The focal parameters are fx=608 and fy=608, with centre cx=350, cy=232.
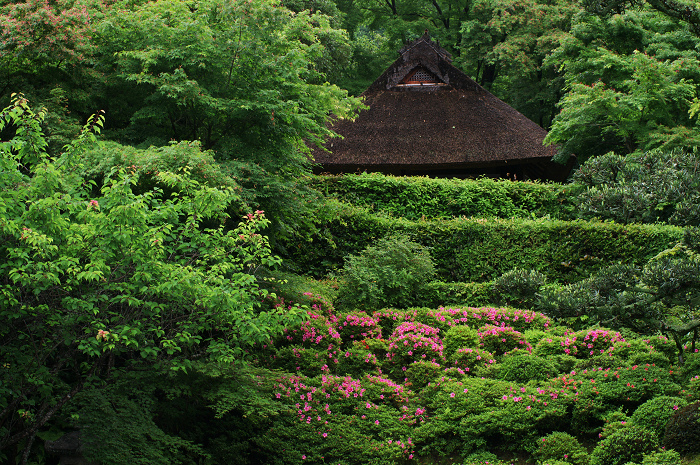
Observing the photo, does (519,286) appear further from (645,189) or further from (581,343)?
(645,189)

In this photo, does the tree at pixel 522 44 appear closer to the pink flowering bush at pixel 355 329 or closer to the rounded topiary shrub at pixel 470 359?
the pink flowering bush at pixel 355 329

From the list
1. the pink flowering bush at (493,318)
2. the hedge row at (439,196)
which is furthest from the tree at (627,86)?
the pink flowering bush at (493,318)

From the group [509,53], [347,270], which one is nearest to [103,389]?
[347,270]

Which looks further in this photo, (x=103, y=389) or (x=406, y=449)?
(x=406, y=449)

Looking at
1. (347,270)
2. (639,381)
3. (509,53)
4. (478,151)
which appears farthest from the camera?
(509,53)

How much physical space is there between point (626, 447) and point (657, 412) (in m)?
0.67

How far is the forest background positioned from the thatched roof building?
245cm

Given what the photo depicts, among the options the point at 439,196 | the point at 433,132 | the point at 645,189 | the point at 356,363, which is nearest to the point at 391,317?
the point at 356,363

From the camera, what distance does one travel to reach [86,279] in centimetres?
557

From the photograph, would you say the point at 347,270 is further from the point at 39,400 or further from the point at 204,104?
the point at 39,400

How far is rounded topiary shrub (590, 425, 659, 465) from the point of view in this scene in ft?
19.7

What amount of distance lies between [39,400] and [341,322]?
4163 mm

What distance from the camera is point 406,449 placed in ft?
21.9

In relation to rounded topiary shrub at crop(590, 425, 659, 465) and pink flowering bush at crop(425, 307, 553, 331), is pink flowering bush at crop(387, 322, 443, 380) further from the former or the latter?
rounded topiary shrub at crop(590, 425, 659, 465)
